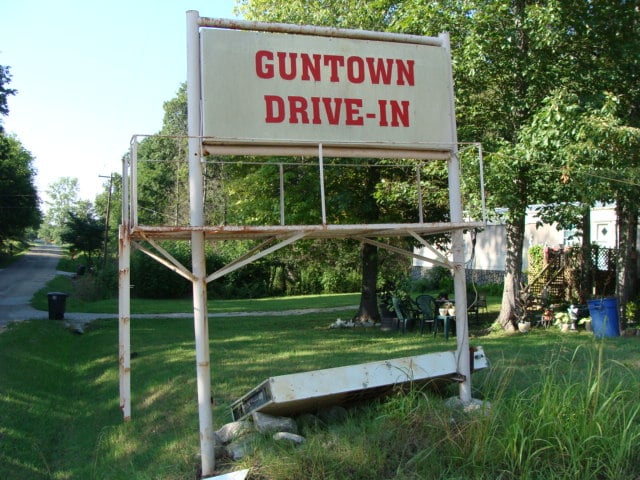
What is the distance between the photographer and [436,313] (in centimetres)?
1445

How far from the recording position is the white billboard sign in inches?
243

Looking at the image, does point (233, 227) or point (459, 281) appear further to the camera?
point (459, 281)

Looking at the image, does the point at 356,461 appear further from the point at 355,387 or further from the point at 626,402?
the point at 626,402

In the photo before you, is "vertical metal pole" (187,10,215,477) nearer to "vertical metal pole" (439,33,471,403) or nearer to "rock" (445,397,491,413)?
"rock" (445,397,491,413)

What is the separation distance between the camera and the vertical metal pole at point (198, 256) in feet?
18.2

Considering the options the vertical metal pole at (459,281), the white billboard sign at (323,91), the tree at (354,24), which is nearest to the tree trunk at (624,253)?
the tree at (354,24)

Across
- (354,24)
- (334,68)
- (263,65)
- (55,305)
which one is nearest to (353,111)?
(334,68)

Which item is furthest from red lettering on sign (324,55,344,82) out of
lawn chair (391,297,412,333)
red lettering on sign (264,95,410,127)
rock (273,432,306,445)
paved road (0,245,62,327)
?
paved road (0,245,62,327)

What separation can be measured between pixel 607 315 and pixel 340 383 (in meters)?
8.59

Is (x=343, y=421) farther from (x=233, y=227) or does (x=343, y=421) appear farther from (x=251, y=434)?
(x=233, y=227)

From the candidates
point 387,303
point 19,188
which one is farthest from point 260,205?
point 19,188

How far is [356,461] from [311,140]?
10.4 feet

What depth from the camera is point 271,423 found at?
5.81 meters

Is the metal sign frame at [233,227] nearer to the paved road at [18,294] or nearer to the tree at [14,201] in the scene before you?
the paved road at [18,294]
